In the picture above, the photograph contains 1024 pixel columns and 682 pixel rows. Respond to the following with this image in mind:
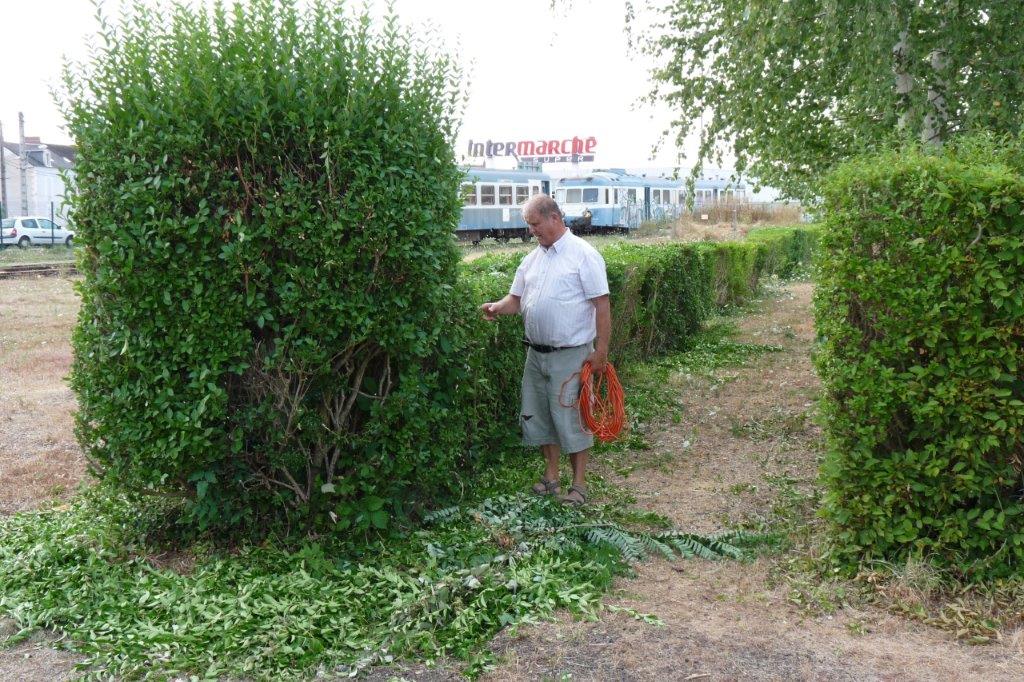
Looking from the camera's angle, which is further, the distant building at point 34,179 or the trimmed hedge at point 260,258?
the distant building at point 34,179

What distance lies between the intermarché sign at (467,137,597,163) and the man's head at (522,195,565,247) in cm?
6828

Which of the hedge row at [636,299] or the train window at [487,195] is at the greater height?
the train window at [487,195]

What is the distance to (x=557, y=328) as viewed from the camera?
5211mm

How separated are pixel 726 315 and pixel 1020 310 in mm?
11217

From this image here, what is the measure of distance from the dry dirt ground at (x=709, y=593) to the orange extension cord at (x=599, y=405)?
522 millimetres

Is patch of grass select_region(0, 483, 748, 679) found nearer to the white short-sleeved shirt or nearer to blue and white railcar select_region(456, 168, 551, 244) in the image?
the white short-sleeved shirt

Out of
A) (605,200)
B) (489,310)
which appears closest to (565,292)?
(489,310)

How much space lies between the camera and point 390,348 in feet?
14.2

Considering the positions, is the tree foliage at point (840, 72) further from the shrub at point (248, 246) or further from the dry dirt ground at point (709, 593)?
the shrub at point (248, 246)

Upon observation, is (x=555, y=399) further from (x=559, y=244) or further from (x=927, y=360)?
(x=927, y=360)

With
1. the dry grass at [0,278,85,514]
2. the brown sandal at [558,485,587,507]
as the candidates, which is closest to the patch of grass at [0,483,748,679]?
the brown sandal at [558,485,587,507]

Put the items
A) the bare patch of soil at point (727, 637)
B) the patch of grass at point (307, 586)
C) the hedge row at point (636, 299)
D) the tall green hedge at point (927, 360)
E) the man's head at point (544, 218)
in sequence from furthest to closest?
the hedge row at point (636, 299)
the man's head at point (544, 218)
the tall green hedge at point (927, 360)
the patch of grass at point (307, 586)
the bare patch of soil at point (727, 637)

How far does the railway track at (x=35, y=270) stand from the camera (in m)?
21.6

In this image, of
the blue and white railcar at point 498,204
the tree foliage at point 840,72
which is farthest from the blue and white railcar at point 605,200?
the tree foliage at point 840,72
